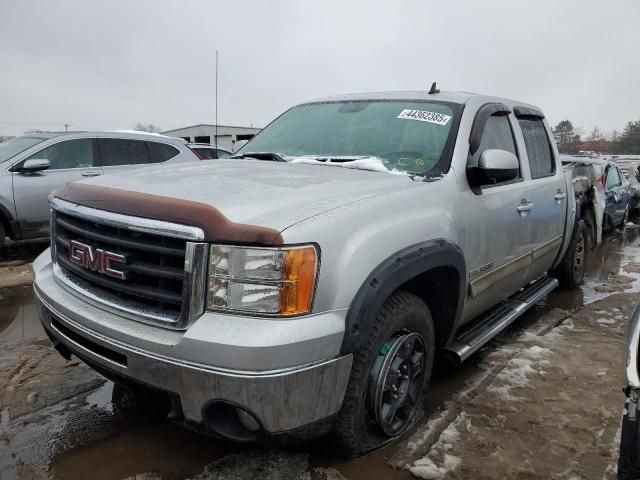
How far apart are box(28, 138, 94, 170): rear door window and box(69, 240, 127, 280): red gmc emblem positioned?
5002 mm

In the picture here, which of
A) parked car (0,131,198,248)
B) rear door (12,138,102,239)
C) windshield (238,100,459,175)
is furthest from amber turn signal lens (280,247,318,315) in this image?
rear door (12,138,102,239)

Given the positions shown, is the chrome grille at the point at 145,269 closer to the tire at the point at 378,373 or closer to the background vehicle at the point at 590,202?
the tire at the point at 378,373

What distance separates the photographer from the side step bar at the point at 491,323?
3.05 meters

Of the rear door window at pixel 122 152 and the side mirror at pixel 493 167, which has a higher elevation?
the side mirror at pixel 493 167

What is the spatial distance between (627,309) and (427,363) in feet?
11.6

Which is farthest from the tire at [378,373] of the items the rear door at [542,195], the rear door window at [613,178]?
the rear door window at [613,178]

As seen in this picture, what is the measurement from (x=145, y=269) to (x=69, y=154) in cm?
574

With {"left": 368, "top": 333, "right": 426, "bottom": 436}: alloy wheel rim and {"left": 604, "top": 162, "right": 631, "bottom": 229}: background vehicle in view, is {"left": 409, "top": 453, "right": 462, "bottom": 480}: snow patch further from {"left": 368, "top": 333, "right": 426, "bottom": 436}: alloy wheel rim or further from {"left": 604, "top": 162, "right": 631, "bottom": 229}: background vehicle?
{"left": 604, "top": 162, "right": 631, "bottom": 229}: background vehicle

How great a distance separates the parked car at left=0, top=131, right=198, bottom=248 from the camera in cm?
642

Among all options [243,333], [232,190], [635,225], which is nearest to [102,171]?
[232,190]

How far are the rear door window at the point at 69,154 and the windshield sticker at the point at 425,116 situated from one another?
5.32m

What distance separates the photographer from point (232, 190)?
2.28m

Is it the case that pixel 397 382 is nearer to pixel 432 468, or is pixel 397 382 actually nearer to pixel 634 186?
pixel 432 468

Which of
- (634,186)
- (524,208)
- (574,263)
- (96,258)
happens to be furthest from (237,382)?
(634,186)
